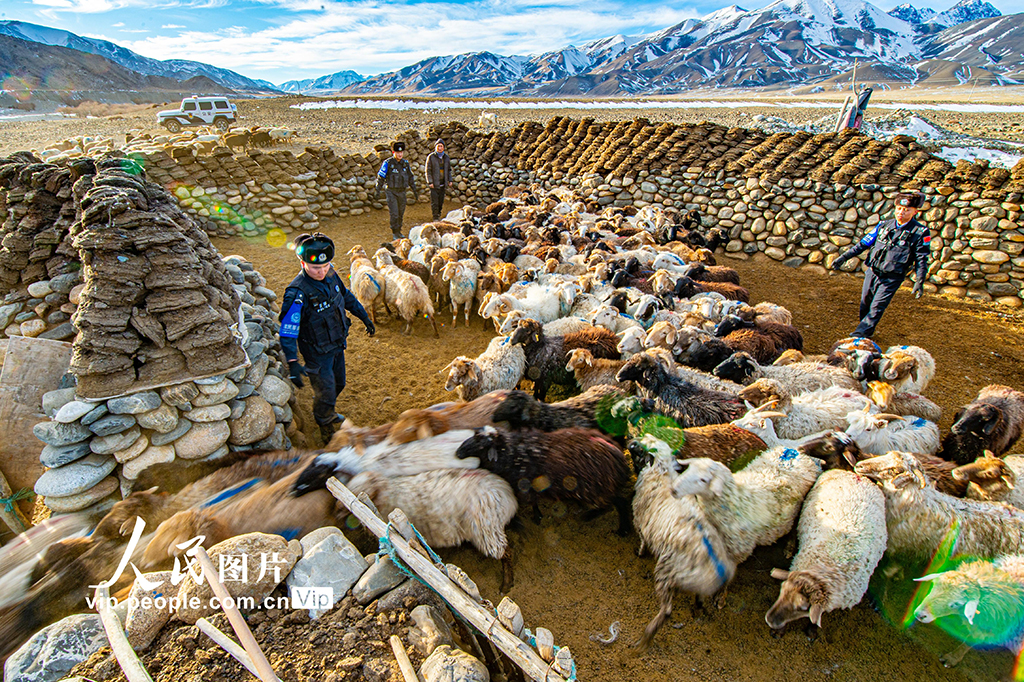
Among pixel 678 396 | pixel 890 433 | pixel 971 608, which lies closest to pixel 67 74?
pixel 678 396

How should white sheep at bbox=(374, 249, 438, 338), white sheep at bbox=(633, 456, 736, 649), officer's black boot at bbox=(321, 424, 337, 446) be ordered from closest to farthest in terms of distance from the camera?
1. white sheep at bbox=(633, 456, 736, 649)
2. officer's black boot at bbox=(321, 424, 337, 446)
3. white sheep at bbox=(374, 249, 438, 338)

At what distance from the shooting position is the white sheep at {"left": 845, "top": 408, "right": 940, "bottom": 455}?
410 centimetres

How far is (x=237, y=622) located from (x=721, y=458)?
3.93 meters

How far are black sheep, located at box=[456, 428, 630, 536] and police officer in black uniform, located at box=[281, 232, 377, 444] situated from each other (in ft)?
6.85

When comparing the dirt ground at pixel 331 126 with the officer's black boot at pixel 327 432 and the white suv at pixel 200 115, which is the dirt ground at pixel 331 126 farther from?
the officer's black boot at pixel 327 432

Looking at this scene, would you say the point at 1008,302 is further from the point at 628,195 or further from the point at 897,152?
the point at 628,195

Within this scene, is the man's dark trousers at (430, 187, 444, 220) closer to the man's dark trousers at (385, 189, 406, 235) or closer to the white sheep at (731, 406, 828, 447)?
the man's dark trousers at (385, 189, 406, 235)

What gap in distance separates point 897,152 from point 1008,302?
3767 millimetres

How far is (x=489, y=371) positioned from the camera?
18.2 ft

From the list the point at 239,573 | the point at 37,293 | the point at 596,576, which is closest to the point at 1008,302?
the point at 596,576

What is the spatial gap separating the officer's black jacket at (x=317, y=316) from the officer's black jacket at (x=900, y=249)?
7768 mm

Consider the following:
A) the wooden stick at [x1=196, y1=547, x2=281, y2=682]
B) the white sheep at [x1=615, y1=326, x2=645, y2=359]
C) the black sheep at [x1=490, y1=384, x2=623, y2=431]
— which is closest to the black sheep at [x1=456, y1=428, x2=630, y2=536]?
the black sheep at [x1=490, y1=384, x2=623, y2=431]

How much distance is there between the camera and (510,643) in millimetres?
2441

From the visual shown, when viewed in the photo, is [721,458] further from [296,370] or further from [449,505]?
[296,370]
